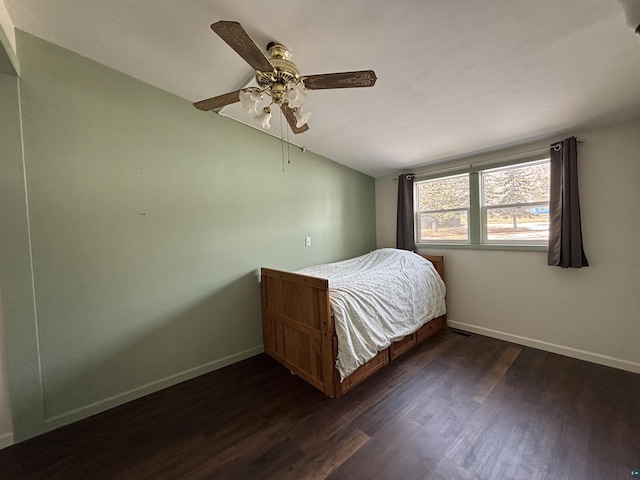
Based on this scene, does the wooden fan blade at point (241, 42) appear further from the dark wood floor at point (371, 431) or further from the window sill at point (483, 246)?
the window sill at point (483, 246)

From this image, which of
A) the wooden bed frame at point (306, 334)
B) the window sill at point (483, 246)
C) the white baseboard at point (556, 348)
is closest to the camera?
the wooden bed frame at point (306, 334)

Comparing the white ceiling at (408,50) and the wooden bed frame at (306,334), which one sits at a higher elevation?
the white ceiling at (408,50)

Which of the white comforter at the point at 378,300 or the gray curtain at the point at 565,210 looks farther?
the gray curtain at the point at 565,210

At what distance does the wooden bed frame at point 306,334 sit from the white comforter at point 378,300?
0.09 meters

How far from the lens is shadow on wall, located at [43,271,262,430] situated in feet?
5.53

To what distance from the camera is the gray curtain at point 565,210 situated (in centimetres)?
226

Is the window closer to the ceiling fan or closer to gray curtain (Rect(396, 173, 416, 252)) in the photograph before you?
gray curtain (Rect(396, 173, 416, 252))

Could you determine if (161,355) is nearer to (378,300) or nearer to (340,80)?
(378,300)

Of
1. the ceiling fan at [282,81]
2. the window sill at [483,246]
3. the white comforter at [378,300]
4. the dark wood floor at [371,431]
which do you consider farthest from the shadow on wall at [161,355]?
the window sill at [483,246]

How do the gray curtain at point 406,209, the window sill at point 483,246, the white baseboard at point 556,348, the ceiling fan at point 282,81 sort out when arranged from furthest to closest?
the gray curtain at point 406,209, the window sill at point 483,246, the white baseboard at point 556,348, the ceiling fan at point 282,81

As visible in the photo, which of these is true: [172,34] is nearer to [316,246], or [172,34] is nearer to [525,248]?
[316,246]

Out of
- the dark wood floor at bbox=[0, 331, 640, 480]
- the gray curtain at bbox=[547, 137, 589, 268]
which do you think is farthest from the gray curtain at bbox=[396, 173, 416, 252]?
the dark wood floor at bbox=[0, 331, 640, 480]

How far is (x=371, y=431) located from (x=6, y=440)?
227 centimetres

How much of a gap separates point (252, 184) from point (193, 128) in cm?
72
